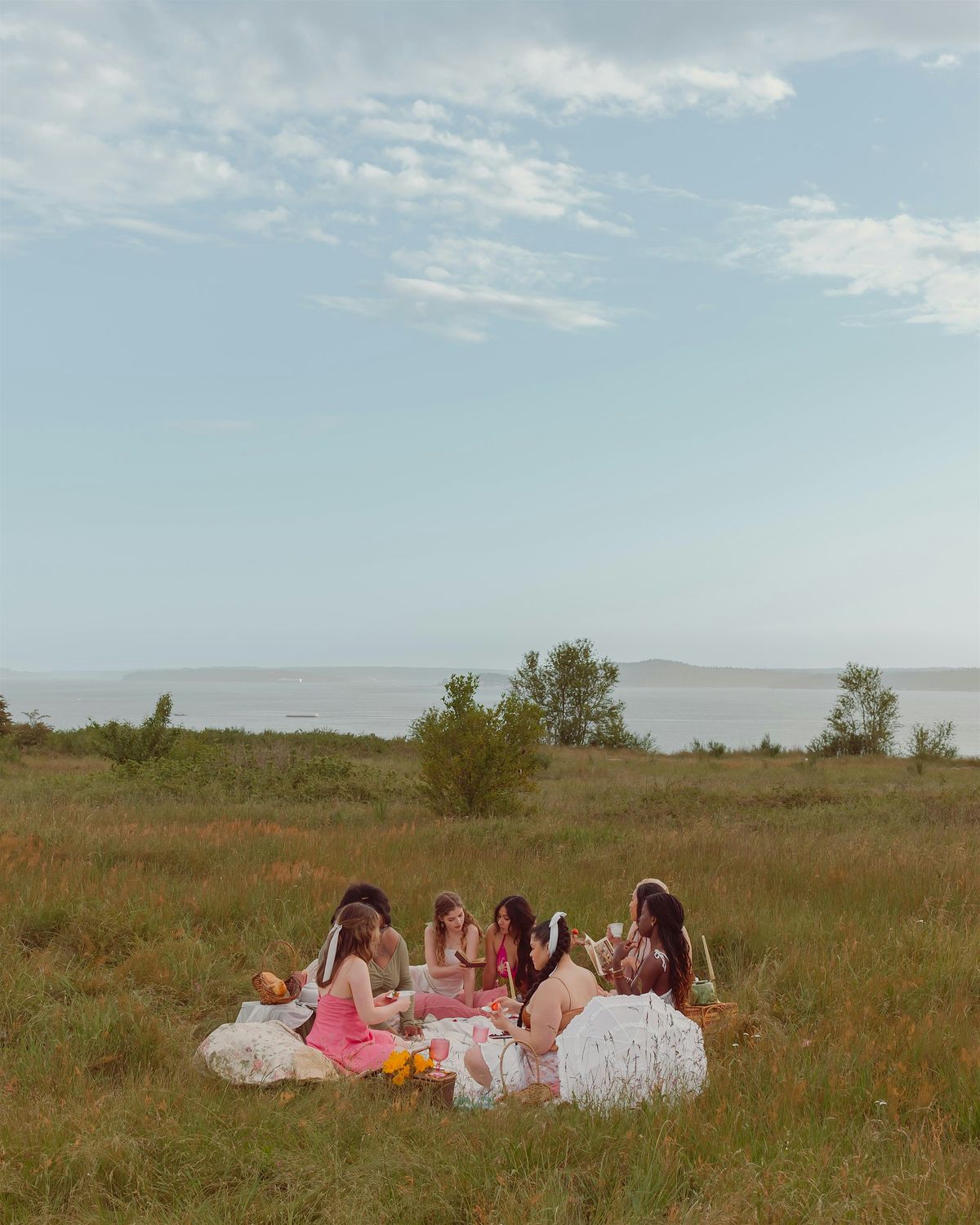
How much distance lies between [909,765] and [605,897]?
27.2 m

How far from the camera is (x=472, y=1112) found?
199 inches

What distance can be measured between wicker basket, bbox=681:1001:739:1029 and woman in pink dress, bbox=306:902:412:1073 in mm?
1912

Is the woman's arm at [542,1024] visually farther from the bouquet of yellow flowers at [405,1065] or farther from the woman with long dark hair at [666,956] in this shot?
the woman with long dark hair at [666,956]

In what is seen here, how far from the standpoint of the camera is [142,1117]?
15.0 ft

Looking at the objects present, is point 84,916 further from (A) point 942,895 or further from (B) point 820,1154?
(A) point 942,895

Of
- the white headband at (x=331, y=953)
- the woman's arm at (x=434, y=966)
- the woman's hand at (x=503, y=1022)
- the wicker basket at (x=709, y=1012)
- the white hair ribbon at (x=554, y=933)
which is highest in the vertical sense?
the white hair ribbon at (x=554, y=933)

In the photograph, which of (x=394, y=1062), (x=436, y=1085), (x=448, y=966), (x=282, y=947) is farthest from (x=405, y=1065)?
(x=282, y=947)

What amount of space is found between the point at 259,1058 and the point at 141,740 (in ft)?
72.8

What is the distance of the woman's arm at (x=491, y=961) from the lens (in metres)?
8.09

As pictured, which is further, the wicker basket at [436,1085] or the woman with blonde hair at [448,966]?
the woman with blonde hair at [448,966]

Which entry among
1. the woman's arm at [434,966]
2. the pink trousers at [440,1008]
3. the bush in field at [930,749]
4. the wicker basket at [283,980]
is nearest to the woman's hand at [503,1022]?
the wicker basket at [283,980]

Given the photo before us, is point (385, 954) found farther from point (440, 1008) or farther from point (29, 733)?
point (29, 733)

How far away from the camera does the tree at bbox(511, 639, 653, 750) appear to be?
1973 inches

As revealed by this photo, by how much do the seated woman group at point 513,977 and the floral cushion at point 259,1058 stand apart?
350 millimetres
